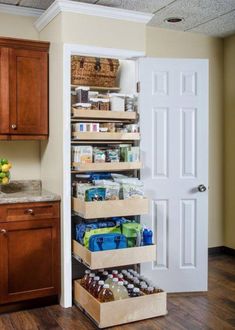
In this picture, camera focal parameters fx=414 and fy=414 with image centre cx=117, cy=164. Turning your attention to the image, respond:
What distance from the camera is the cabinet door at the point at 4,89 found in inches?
134

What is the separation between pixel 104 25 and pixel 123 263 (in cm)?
193

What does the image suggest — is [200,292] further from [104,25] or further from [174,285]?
[104,25]

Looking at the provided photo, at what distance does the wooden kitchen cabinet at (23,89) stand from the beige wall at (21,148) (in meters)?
0.30

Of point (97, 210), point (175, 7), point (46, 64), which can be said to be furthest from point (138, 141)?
point (175, 7)

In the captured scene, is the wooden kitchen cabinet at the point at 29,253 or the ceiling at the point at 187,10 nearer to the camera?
the wooden kitchen cabinet at the point at 29,253

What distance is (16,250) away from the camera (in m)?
3.23

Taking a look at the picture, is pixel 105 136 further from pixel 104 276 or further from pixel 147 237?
pixel 104 276

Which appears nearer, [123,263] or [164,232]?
[123,263]

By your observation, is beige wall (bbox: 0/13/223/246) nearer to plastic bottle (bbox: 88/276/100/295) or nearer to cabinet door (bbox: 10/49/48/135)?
cabinet door (bbox: 10/49/48/135)

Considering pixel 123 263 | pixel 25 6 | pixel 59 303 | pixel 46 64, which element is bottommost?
pixel 59 303

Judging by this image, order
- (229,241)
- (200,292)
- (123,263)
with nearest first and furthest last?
(123,263), (200,292), (229,241)

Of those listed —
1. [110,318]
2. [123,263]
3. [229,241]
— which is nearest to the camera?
[110,318]

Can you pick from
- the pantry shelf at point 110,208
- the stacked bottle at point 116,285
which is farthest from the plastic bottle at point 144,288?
the pantry shelf at point 110,208

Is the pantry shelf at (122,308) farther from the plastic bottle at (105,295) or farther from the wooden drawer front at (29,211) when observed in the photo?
the wooden drawer front at (29,211)
